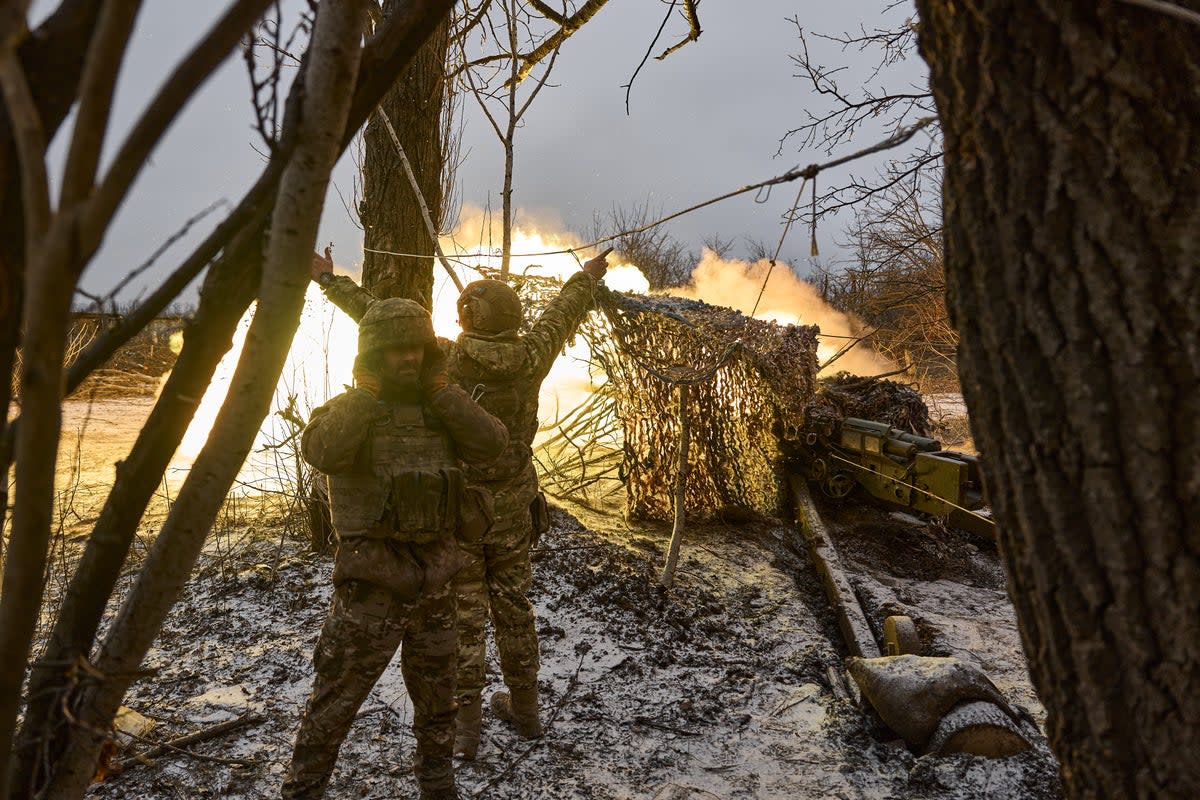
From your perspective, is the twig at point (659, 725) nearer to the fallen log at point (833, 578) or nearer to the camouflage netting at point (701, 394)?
the fallen log at point (833, 578)

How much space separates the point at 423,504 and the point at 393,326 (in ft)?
2.27

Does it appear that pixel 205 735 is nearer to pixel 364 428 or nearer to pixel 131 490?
pixel 364 428

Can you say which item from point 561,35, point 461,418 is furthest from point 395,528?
point 561,35

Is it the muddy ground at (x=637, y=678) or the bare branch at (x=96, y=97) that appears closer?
the bare branch at (x=96, y=97)

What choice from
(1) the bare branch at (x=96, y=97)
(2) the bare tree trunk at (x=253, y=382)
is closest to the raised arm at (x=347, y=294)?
(2) the bare tree trunk at (x=253, y=382)

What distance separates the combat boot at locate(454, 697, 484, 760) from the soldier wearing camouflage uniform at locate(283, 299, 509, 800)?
1.56ft

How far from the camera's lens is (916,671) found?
3605mm

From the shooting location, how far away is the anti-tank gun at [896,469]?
17.9 feet

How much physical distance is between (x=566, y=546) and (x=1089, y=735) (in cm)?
495

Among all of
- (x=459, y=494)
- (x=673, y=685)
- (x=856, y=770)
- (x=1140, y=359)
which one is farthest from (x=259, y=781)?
(x=1140, y=359)

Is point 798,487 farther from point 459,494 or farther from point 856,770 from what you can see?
point 459,494

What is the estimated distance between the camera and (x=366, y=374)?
2.76 meters

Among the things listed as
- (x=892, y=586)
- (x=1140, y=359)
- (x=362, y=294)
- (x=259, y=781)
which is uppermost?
(x=362, y=294)

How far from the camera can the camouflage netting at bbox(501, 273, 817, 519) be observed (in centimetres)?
616
